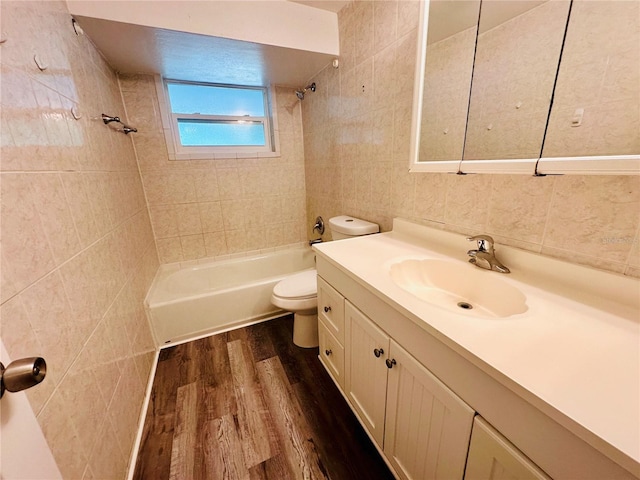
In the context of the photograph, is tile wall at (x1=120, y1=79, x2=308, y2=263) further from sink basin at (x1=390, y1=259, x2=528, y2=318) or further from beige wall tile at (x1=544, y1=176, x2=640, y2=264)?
beige wall tile at (x1=544, y1=176, x2=640, y2=264)

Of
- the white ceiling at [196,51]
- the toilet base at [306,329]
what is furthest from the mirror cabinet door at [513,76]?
the toilet base at [306,329]

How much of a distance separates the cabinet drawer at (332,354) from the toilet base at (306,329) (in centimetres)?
24

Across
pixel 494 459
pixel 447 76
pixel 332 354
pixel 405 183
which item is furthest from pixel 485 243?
pixel 332 354

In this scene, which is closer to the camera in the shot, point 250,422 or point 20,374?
point 20,374

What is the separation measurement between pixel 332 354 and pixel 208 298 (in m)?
1.07

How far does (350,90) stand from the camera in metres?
1.64

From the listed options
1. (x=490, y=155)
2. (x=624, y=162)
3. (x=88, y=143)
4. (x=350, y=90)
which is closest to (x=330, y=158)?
(x=350, y=90)

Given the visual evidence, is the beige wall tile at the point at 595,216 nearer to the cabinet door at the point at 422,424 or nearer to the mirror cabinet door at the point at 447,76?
the mirror cabinet door at the point at 447,76

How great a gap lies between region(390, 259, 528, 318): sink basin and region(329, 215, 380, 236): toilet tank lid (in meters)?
0.50

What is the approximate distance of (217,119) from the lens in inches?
91.0

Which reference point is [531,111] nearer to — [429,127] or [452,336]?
[429,127]

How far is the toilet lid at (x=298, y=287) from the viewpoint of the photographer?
1677 mm

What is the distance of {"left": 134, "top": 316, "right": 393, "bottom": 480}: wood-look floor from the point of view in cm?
107

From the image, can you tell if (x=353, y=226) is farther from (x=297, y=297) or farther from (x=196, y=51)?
(x=196, y=51)
